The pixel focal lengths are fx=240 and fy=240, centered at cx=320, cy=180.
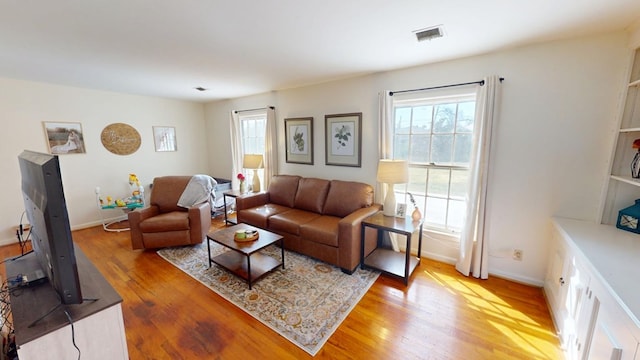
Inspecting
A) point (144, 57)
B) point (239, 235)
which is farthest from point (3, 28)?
point (239, 235)

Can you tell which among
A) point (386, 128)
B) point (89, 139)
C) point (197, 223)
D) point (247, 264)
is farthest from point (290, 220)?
point (89, 139)

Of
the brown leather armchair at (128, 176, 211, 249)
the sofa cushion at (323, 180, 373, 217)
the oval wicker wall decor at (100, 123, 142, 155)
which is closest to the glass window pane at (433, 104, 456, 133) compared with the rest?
the sofa cushion at (323, 180, 373, 217)

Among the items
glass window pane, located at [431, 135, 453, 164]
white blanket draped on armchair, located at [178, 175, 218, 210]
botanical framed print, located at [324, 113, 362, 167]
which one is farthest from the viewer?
white blanket draped on armchair, located at [178, 175, 218, 210]

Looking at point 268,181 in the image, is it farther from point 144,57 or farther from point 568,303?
point 568,303

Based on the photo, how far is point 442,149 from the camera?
274 centimetres

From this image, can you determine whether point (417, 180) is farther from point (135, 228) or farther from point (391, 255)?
point (135, 228)

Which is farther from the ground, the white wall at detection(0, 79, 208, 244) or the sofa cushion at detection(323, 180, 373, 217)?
the white wall at detection(0, 79, 208, 244)

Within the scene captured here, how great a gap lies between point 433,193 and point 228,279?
8.19 feet

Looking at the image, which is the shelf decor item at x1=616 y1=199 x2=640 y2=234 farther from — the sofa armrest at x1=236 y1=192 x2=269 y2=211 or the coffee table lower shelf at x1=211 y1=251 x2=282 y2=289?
the sofa armrest at x1=236 y1=192 x2=269 y2=211

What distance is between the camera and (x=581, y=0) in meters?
1.46

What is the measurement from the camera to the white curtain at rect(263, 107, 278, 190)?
4.07 meters

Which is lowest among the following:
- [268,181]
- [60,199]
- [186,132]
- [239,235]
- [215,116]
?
[239,235]

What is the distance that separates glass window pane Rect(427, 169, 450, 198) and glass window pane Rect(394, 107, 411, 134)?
23.2 inches

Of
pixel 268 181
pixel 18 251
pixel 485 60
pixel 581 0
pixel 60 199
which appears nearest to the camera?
pixel 60 199
